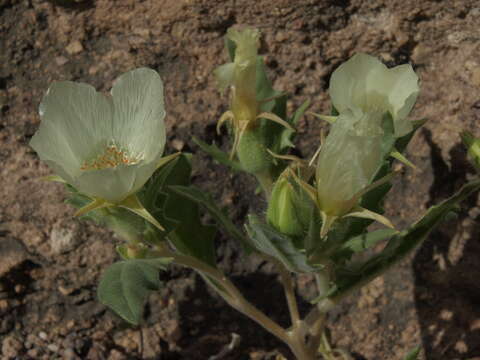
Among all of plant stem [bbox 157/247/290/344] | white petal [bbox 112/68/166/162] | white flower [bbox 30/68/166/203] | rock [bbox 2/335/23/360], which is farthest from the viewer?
rock [bbox 2/335/23/360]

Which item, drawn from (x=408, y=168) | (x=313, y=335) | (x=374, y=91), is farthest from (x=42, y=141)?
(x=408, y=168)

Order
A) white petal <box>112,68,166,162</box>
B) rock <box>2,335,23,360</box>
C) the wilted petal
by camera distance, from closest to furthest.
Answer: the wilted petal
white petal <box>112,68,166,162</box>
rock <box>2,335,23,360</box>

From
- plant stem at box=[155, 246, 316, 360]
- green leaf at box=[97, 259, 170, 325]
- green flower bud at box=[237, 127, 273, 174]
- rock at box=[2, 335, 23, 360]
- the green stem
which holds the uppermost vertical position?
green flower bud at box=[237, 127, 273, 174]

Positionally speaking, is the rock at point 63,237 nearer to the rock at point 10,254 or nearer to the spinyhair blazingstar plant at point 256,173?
the rock at point 10,254

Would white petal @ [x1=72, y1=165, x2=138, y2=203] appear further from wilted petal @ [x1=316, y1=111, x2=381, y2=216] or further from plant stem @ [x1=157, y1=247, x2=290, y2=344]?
wilted petal @ [x1=316, y1=111, x2=381, y2=216]

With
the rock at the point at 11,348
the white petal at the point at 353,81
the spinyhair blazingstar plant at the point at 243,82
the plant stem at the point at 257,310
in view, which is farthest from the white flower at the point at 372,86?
the rock at the point at 11,348

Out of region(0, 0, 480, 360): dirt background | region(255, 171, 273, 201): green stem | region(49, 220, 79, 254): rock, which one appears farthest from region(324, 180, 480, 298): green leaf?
region(49, 220, 79, 254): rock

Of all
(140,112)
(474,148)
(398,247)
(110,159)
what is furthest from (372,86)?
(110,159)

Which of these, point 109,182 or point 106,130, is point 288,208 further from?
point 106,130
